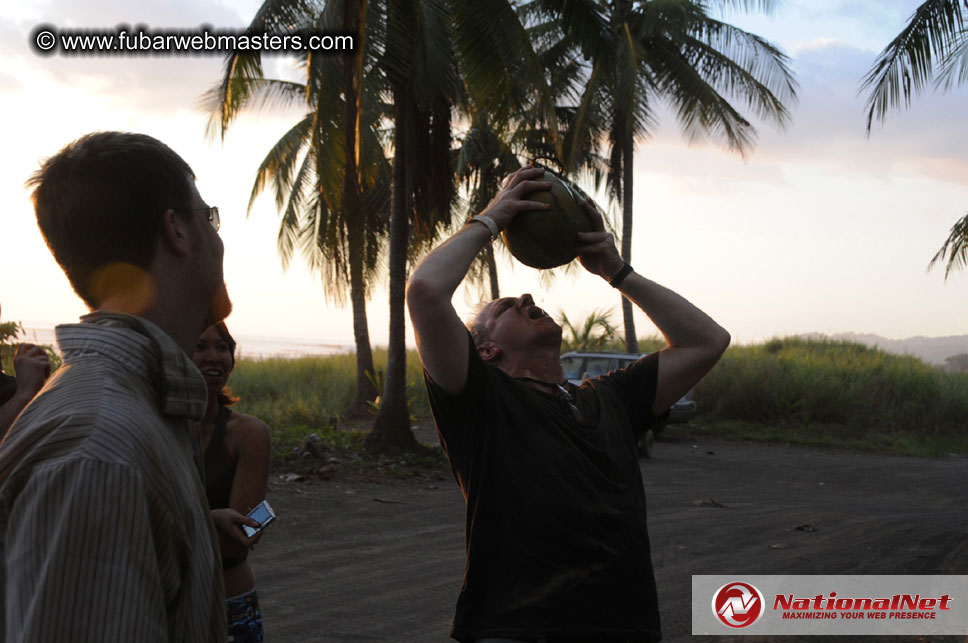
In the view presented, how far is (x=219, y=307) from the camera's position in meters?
1.62

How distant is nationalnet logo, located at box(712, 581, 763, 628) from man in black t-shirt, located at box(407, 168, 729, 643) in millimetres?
3495

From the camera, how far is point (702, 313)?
9.52 feet

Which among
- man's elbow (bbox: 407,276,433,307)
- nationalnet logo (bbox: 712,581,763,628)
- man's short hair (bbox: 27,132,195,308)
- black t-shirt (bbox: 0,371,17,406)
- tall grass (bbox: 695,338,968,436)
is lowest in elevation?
tall grass (bbox: 695,338,968,436)

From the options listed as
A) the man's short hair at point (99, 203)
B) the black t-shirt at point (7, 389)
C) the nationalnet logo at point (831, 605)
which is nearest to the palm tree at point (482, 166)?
the nationalnet logo at point (831, 605)

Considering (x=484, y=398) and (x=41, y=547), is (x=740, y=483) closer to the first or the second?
(x=484, y=398)

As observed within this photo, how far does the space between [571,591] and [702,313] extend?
3.75 feet

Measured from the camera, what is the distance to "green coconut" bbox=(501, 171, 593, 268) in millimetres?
2557

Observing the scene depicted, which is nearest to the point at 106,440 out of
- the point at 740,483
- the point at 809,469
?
the point at 740,483

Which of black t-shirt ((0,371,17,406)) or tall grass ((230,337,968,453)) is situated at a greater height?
black t-shirt ((0,371,17,406))

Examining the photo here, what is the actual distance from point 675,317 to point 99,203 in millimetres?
2064

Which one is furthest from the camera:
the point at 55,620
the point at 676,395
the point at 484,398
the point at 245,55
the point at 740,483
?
the point at 740,483

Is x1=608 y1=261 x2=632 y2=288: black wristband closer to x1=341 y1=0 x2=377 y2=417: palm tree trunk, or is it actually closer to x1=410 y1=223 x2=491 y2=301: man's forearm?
Result: x1=410 y1=223 x2=491 y2=301: man's forearm

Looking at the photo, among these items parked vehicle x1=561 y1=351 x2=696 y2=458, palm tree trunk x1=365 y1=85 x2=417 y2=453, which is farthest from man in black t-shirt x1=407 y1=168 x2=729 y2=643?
parked vehicle x1=561 y1=351 x2=696 y2=458

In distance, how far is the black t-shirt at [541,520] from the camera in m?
2.28
